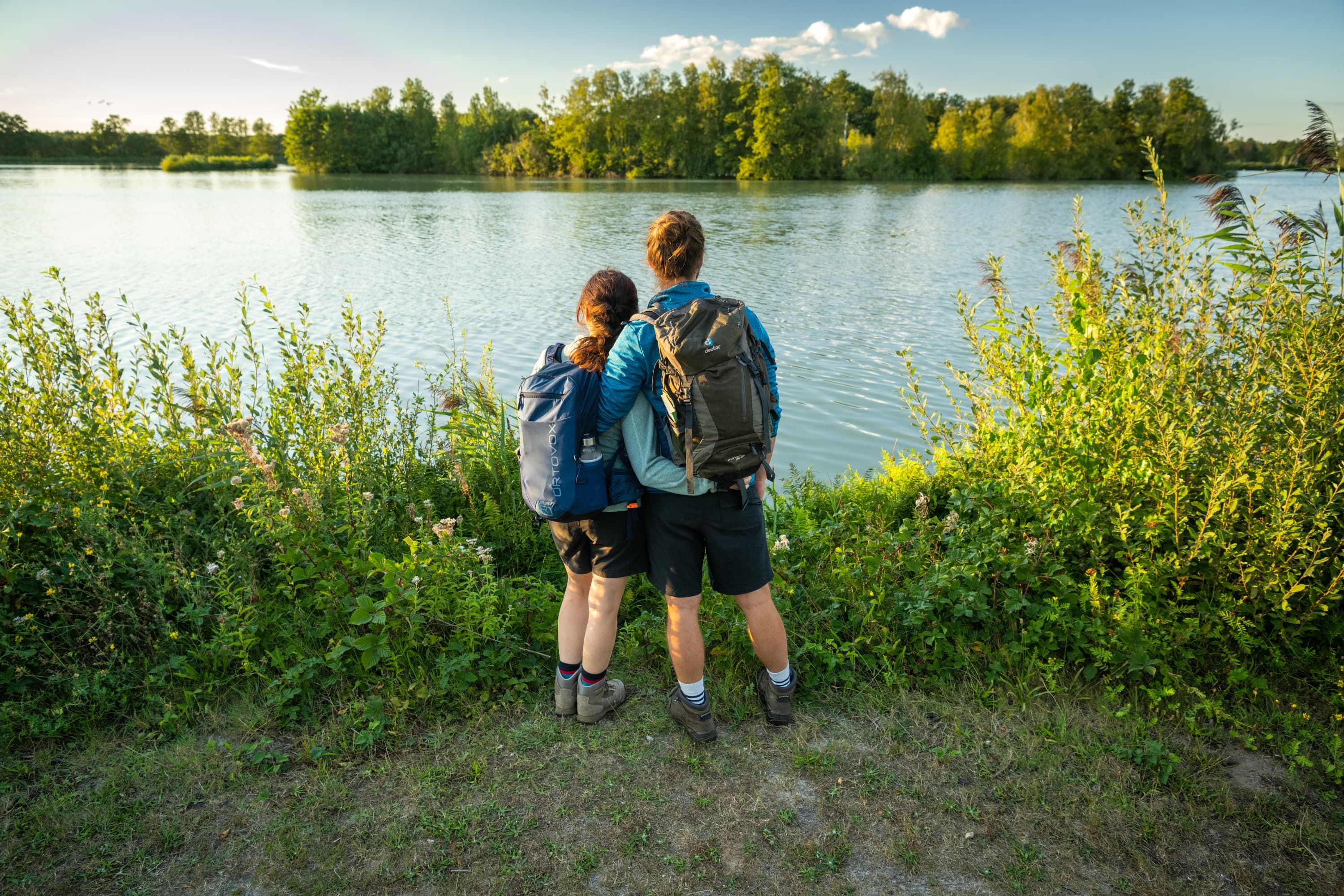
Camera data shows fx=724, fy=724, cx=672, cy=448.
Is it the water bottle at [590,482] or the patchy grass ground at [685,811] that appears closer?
the patchy grass ground at [685,811]

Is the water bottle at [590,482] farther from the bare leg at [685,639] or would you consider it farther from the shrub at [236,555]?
the shrub at [236,555]

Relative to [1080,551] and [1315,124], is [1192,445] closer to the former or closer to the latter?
[1080,551]

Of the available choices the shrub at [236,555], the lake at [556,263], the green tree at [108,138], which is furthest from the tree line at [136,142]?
the shrub at [236,555]

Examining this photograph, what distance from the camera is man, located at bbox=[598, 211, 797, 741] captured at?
2.73 metres

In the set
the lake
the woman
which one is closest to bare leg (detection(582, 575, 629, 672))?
the woman

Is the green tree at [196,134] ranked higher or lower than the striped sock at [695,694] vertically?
higher

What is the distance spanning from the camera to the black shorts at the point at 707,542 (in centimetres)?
282

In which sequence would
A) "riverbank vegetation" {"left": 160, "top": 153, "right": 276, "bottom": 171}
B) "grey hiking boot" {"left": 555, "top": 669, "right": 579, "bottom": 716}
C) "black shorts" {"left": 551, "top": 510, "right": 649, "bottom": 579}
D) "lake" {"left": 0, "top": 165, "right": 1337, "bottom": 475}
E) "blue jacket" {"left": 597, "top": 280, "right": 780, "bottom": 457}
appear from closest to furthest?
"blue jacket" {"left": 597, "top": 280, "right": 780, "bottom": 457}, "black shorts" {"left": 551, "top": 510, "right": 649, "bottom": 579}, "grey hiking boot" {"left": 555, "top": 669, "right": 579, "bottom": 716}, "lake" {"left": 0, "top": 165, "right": 1337, "bottom": 475}, "riverbank vegetation" {"left": 160, "top": 153, "right": 276, "bottom": 171}

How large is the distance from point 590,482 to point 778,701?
1.32 metres

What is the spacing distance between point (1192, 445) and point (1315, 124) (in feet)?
6.09

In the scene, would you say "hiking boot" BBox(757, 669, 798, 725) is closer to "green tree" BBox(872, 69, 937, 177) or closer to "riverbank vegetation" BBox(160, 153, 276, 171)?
"green tree" BBox(872, 69, 937, 177)

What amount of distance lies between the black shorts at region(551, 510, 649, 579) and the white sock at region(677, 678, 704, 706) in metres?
0.52

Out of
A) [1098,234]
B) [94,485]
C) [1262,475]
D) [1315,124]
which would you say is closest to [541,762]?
[94,485]

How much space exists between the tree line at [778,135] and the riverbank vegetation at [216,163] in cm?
524
